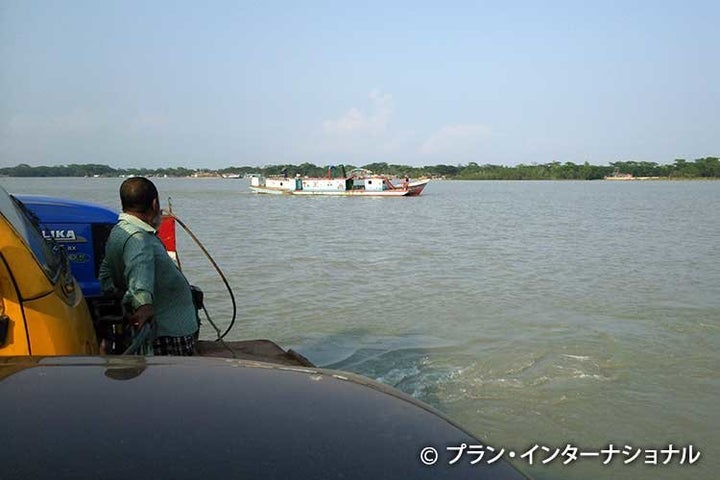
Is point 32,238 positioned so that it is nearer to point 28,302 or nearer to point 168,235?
point 28,302

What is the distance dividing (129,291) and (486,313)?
6.96 meters

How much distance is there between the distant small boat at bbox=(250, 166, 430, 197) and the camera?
182ft

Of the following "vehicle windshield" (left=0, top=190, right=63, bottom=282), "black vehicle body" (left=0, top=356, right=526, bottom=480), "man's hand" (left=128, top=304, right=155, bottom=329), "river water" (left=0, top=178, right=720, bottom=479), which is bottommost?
"river water" (left=0, top=178, right=720, bottom=479)

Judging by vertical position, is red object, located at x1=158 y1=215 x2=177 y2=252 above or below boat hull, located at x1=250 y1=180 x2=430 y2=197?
above

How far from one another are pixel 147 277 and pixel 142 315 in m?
0.20

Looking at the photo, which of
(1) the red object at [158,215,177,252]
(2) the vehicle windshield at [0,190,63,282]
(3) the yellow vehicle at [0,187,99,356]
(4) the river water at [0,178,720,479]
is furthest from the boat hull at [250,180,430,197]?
(3) the yellow vehicle at [0,187,99,356]

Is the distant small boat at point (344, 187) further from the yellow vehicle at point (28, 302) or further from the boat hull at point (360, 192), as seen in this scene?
the yellow vehicle at point (28, 302)

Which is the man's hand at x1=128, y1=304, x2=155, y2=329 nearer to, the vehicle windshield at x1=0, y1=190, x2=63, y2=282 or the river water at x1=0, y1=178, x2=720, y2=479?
the vehicle windshield at x1=0, y1=190, x2=63, y2=282

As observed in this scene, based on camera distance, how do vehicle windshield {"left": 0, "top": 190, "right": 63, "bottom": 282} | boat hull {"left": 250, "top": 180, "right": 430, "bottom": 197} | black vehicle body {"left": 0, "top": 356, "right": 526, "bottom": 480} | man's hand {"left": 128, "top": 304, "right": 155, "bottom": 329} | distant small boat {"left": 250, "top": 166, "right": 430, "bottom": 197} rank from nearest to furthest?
black vehicle body {"left": 0, "top": 356, "right": 526, "bottom": 480}, vehicle windshield {"left": 0, "top": 190, "right": 63, "bottom": 282}, man's hand {"left": 128, "top": 304, "right": 155, "bottom": 329}, boat hull {"left": 250, "top": 180, "right": 430, "bottom": 197}, distant small boat {"left": 250, "top": 166, "right": 430, "bottom": 197}

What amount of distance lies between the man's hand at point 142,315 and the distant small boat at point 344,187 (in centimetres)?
5198

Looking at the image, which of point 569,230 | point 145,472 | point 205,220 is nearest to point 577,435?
point 145,472

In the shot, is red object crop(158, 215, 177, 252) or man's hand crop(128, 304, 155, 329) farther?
red object crop(158, 215, 177, 252)

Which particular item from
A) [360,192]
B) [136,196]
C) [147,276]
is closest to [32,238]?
[147,276]

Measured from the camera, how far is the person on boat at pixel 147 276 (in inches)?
127
